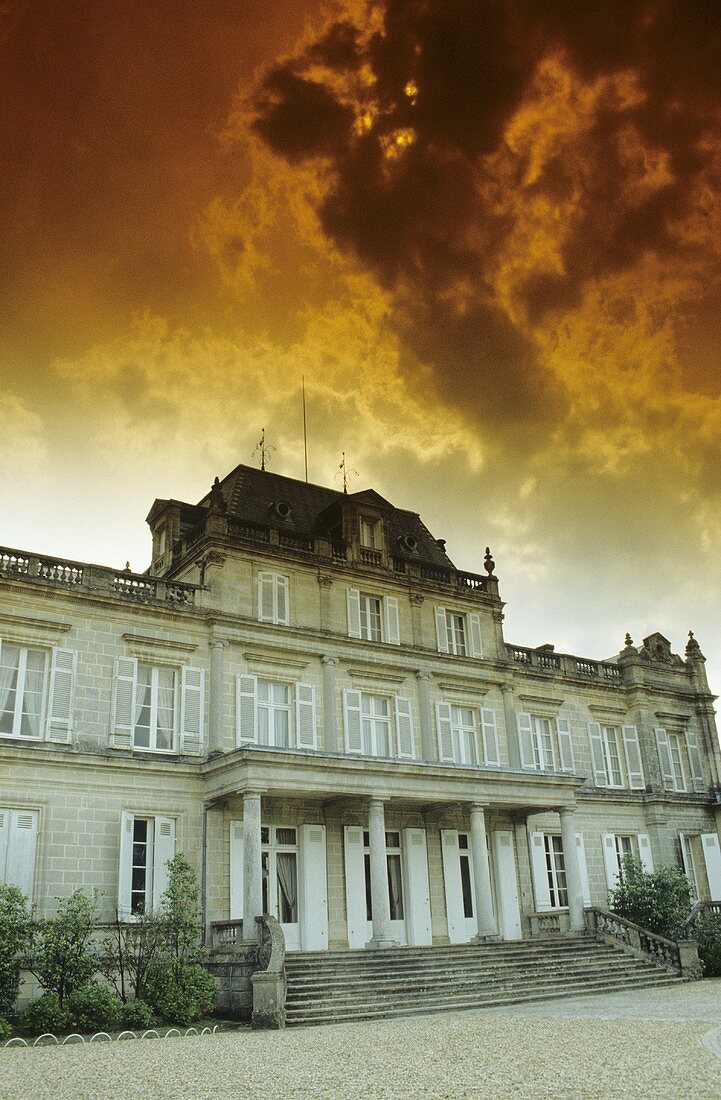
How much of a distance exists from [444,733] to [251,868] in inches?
337

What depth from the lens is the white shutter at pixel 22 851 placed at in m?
18.2

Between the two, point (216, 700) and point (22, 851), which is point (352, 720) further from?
point (22, 851)

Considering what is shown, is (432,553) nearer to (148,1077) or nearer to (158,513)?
(158,513)

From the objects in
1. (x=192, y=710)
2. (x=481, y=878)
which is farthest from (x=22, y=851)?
(x=481, y=878)

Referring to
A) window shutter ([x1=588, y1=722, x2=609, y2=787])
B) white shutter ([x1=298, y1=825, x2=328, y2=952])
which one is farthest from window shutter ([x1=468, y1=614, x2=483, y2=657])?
white shutter ([x1=298, y1=825, x2=328, y2=952])

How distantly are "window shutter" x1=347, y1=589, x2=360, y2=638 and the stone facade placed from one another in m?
0.05

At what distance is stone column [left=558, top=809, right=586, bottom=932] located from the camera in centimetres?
2330

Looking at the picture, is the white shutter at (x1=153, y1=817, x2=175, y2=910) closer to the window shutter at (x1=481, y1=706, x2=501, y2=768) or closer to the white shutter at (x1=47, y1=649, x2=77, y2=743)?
the white shutter at (x1=47, y1=649, x2=77, y2=743)

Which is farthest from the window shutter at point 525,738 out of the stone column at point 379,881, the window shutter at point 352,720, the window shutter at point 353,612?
the stone column at point 379,881

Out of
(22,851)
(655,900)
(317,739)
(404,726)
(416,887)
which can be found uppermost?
(404,726)

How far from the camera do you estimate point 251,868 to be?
60.8 feet

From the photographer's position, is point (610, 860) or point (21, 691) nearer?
point (21, 691)

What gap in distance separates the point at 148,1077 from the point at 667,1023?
298 inches

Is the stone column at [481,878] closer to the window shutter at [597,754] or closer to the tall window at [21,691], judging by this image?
the window shutter at [597,754]
